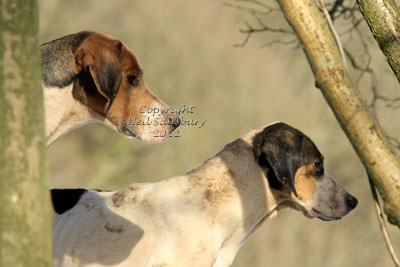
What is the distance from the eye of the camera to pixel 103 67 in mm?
5551

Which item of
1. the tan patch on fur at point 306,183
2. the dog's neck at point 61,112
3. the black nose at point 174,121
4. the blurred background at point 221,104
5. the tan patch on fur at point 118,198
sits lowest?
the blurred background at point 221,104

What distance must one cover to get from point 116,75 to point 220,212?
1.39 m

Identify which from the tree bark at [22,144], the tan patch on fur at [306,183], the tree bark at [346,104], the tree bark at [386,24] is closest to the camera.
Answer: the tree bark at [22,144]

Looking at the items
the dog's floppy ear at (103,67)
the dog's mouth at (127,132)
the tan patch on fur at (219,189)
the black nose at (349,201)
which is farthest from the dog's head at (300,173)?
the dog's floppy ear at (103,67)

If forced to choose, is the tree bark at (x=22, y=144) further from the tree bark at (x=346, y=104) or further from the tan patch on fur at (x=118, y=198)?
the tan patch on fur at (x=118, y=198)

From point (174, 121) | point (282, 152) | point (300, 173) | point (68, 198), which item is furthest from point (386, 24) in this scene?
point (68, 198)

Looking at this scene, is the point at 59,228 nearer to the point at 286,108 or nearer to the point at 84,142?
the point at 286,108

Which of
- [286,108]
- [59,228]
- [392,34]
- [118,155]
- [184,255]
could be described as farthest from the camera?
[118,155]

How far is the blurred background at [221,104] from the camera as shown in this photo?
1867 centimetres

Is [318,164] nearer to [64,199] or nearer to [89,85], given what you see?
[89,85]

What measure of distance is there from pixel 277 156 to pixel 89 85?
1624 millimetres

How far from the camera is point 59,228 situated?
5754 millimetres

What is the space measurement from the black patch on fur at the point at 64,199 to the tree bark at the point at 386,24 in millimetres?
3211

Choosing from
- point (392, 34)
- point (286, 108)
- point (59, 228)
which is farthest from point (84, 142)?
point (392, 34)
